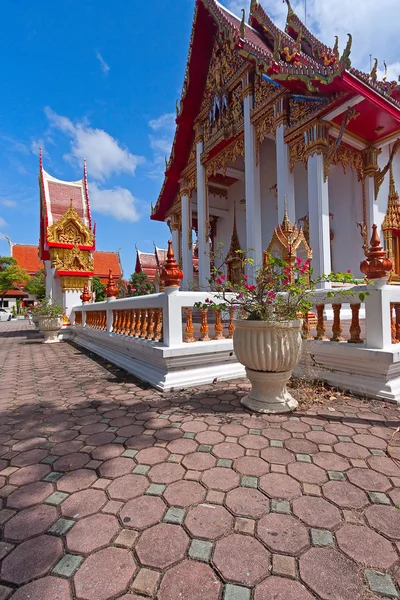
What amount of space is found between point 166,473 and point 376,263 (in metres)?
2.66

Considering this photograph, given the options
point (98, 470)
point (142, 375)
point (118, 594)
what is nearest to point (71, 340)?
point (142, 375)

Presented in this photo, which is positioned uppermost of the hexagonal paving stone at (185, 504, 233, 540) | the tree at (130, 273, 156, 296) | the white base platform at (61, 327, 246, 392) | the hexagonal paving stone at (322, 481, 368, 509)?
the tree at (130, 273, 156, 296)

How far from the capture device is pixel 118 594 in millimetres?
1044

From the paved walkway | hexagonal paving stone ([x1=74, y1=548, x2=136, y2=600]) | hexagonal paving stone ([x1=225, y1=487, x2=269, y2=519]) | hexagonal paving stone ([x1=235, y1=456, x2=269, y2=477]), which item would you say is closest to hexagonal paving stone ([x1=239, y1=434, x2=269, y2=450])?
the paved walkway

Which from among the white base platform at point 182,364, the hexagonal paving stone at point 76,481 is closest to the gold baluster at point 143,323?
the white base platform at point 182,364

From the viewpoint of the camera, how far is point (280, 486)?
162cm

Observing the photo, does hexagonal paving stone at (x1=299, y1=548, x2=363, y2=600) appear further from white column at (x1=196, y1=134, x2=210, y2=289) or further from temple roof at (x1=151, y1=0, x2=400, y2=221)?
white column at (x1=196, y1=134, x2=210, y2=289)

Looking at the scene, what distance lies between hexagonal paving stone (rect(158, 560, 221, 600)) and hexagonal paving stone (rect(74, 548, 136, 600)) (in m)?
0.15

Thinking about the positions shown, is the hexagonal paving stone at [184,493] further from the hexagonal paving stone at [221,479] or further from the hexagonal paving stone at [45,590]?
the hexagonal paving stone at [45,590]

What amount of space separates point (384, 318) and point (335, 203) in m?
6.68

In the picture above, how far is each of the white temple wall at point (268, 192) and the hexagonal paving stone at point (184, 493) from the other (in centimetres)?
975

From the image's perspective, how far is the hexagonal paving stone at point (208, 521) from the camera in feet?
4.29

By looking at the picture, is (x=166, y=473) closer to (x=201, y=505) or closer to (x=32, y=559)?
(x=201, y=505)

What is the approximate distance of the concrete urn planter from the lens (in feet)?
8.48
